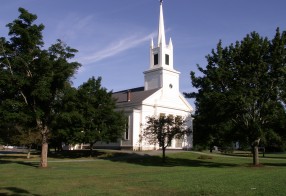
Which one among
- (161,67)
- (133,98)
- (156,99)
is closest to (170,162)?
(156,99)

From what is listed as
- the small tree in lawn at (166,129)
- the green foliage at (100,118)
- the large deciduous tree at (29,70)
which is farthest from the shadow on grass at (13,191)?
the green foliage at (100,118)

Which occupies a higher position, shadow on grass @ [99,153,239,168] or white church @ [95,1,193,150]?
white church @ [95,1,193,150]

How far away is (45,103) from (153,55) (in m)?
34.4

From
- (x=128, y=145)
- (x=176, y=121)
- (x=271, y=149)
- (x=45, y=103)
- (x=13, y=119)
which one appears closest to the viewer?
(x=13, y=119)

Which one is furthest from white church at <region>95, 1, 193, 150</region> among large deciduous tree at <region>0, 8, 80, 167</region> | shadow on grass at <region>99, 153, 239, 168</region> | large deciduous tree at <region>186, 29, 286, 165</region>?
large deciduous tree at <region>0, 8, 80, 167</region>

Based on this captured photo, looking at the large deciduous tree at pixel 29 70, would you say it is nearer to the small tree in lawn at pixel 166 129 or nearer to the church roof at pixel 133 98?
the small tree in lawn at pixel 166 129

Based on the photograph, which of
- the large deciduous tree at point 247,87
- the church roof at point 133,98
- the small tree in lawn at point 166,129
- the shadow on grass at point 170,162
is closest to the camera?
the large deciduous tree at point 247,87

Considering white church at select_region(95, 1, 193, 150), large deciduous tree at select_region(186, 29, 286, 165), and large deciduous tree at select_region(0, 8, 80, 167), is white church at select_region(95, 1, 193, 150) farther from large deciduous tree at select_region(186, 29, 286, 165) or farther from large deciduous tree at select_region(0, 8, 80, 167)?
large deciduous tree at select_region(0, 8, 80, 167)

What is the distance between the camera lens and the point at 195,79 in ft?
95.0

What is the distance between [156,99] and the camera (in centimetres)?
5325

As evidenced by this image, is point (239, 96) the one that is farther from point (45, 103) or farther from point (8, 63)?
point (8, 63)

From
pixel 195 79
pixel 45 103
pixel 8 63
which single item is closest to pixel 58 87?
pixel 45 103

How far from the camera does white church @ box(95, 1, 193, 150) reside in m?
50.5

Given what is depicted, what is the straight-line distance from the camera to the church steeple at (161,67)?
56.7 meters
